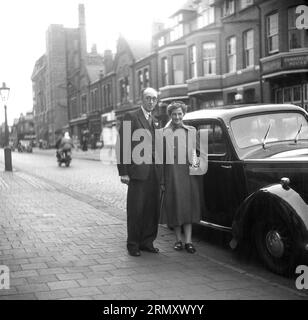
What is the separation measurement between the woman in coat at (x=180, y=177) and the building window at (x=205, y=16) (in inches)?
1009

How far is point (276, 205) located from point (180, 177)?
1397 mm

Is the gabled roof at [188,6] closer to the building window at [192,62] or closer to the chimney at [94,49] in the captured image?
the building window at [192,62]

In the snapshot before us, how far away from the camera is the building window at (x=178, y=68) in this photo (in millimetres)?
33312

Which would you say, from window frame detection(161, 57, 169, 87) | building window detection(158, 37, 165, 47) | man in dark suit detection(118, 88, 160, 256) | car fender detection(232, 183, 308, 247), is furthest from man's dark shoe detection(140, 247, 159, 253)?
building window detection(158, 37, 165, 47)

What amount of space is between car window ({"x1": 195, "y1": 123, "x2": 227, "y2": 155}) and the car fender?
100cm

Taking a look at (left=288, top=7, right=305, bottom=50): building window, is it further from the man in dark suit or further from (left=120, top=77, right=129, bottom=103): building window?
(left=120, top=77, right=129, bottom=103): building window

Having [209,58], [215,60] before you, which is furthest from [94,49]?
[215,60]

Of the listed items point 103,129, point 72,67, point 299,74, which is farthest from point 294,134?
point 72,67

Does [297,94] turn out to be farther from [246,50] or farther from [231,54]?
[231,54]

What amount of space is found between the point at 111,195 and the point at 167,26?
2775 centimetres

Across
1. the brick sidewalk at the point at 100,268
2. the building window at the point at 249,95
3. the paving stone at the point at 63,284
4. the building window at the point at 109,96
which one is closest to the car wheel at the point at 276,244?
the brick sidewalk at the point at 100,268

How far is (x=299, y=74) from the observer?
22.2 m

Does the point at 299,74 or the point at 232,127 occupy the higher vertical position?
the point at 299,74
